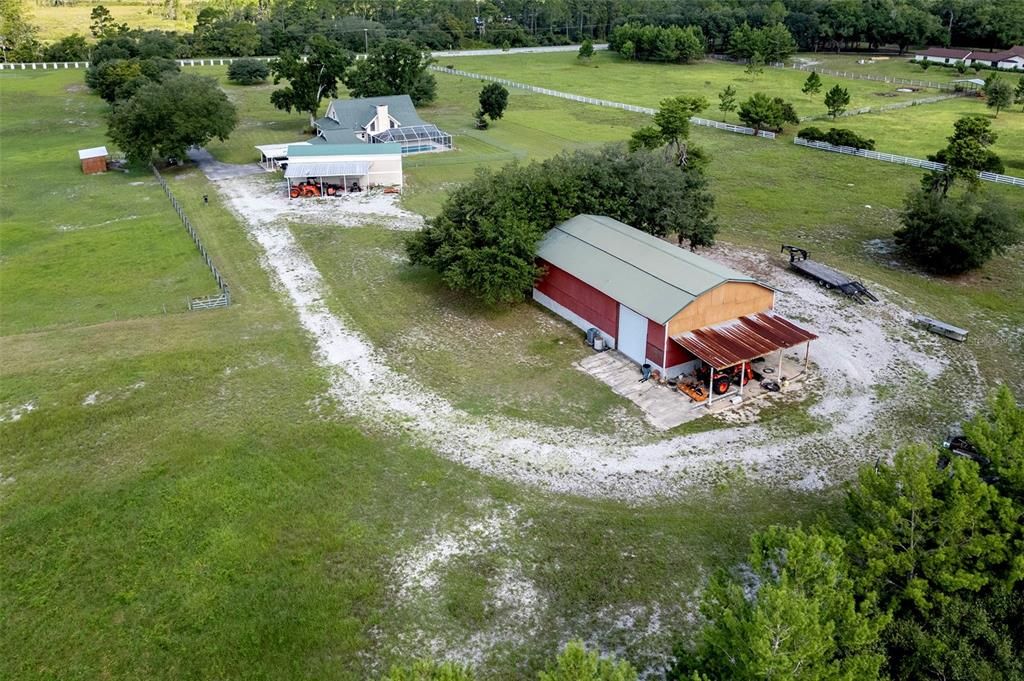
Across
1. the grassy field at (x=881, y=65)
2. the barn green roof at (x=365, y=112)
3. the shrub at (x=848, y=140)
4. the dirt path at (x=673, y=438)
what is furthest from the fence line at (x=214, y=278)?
the grassy field at (x=881, y=65)

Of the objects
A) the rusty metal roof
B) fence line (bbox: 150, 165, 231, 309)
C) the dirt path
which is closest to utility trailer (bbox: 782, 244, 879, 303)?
the dirt path

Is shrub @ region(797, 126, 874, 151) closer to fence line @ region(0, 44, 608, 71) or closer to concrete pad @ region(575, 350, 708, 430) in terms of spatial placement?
concrete pad @ region(575, 350, 708, 430)

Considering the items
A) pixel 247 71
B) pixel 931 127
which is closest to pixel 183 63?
pixel 247 71

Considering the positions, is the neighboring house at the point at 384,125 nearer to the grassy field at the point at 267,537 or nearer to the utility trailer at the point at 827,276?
the utility trailer at the point at 827,276

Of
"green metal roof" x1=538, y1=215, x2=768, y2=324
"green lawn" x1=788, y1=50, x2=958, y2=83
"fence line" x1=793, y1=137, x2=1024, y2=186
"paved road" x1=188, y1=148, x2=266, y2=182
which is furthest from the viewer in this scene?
"green lawn" x1=788, y1=50, x2=958, y2=83

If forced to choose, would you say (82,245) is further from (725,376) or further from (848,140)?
(848,140)

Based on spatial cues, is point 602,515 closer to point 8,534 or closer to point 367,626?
point 367,626
